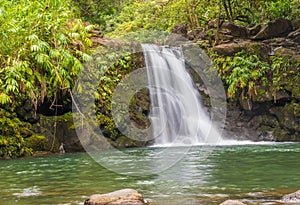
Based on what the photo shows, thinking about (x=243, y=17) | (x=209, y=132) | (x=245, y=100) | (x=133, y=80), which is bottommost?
(x=209, y=132)

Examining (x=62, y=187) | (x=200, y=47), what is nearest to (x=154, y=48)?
(x=200, y=47)

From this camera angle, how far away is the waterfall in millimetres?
14602

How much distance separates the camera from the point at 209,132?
15.1 meters

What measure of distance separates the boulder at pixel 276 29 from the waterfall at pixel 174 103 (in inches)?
130

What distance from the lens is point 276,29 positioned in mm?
15781

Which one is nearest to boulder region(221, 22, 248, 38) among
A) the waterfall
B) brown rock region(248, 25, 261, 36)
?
brown rock region(248, 25, 261, 36)

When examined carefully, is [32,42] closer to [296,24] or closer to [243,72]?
[243,72]

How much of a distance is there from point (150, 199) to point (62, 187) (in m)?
1.73

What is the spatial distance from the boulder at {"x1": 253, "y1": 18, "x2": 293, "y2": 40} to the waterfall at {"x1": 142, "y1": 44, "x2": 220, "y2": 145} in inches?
130

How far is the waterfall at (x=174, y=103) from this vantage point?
575 inches

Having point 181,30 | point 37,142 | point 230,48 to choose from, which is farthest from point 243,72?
point 37,142

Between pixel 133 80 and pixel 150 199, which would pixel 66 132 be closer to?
pixel 133 80

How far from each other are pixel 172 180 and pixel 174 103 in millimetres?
8752

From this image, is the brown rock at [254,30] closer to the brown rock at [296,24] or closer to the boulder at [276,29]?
the boulder at [276,29]
